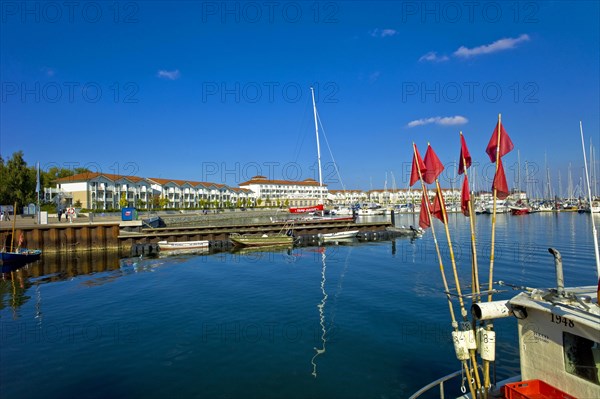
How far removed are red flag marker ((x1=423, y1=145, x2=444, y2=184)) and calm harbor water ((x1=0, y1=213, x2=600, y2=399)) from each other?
228 inches

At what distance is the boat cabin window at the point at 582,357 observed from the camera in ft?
18.7

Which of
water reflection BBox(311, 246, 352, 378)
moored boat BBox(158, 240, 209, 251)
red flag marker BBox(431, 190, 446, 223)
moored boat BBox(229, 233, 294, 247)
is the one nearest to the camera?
red flag marker BBox(431, 190, 446, 223)

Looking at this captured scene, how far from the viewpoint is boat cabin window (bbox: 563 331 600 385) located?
5688 millimetres

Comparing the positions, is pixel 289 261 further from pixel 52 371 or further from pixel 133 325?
pixel 52 371

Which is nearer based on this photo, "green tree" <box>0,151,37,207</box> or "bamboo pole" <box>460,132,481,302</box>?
"bamboo pole" <box>460,132,481,302</box>

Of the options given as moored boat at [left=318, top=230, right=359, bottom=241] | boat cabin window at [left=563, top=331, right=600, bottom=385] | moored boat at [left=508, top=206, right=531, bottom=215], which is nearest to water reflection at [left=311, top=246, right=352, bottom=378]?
boat cabin window at [left=563, top=331, right=600, bottom=385]

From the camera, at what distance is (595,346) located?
5.71m

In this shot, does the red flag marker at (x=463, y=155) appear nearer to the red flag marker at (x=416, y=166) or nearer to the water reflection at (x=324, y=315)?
the red flag marker at (x=416, y=166)

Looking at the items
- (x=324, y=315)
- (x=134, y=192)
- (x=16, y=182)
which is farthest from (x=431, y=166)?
(x=134, y=192)

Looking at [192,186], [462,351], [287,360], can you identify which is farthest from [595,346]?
[192,186]

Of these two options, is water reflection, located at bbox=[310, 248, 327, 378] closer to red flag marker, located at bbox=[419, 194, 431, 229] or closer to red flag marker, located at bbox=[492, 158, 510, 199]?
red flag marker, located at bbox=[419, 194, 431, 229]

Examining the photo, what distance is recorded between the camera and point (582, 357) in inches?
229

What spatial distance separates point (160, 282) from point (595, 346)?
2343 centimetres

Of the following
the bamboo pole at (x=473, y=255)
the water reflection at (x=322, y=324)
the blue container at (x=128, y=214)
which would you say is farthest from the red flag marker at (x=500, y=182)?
the blue container at (x=128, y=214)
